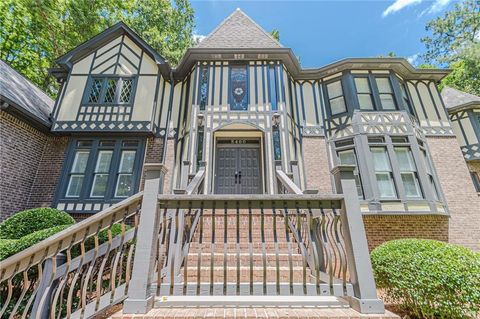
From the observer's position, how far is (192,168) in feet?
25.5

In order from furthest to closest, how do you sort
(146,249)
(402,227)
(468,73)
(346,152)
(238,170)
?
1. (468,73)
2. (346,152)
3. (238,170)
4. (402,227)
5. (146,249)

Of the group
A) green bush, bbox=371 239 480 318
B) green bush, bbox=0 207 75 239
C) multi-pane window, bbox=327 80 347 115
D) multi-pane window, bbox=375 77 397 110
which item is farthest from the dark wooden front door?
multi-pane window, bbox=375 77 397 110

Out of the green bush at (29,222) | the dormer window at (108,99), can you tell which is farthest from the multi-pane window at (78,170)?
the green bush at (29,222)

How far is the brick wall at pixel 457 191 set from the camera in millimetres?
7820

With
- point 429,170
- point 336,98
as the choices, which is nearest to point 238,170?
point 336,98

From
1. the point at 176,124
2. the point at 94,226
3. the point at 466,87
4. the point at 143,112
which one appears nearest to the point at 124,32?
the point at 143,112

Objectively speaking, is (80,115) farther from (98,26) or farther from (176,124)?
(98,26)

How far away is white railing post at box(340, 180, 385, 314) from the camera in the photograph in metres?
2.26

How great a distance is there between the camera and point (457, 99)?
35.3ft

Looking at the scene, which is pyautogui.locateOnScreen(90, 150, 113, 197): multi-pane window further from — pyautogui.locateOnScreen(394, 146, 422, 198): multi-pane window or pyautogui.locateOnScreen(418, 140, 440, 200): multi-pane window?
pyautogui.locateOnScreen(418, 140, 440, 200): multi-pane window

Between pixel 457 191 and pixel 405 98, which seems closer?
pixel 457 191

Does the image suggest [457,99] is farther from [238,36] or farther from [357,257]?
[357,257]

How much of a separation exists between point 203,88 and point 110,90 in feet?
13.2

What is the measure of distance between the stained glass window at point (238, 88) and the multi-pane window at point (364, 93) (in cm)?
473
